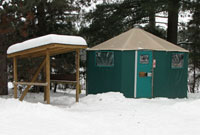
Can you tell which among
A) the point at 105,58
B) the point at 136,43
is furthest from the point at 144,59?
the point at 105,58

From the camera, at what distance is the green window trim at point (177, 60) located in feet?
34.5

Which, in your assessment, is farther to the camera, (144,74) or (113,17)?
(113,17)

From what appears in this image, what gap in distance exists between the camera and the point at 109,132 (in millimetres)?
4922

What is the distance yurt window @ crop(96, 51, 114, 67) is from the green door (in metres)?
1.05

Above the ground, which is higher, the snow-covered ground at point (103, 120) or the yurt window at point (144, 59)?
the yurt window at point (144, 59)

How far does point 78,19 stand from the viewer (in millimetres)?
12273

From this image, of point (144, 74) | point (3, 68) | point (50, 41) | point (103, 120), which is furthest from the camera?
point (3, 68)

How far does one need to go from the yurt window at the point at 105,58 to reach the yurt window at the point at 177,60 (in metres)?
2.62

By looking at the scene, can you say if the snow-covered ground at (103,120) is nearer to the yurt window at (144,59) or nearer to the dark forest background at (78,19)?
the yurt window at (144,59)

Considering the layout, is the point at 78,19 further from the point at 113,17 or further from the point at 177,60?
the point at 177,60

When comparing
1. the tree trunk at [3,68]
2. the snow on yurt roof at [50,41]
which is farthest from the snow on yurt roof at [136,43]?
the tree trunk at [3,68]

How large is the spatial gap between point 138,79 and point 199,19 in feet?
20.7

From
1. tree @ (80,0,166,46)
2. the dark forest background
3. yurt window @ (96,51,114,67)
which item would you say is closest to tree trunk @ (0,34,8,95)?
the dark forest background

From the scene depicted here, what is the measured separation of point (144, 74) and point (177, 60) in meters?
1.85
